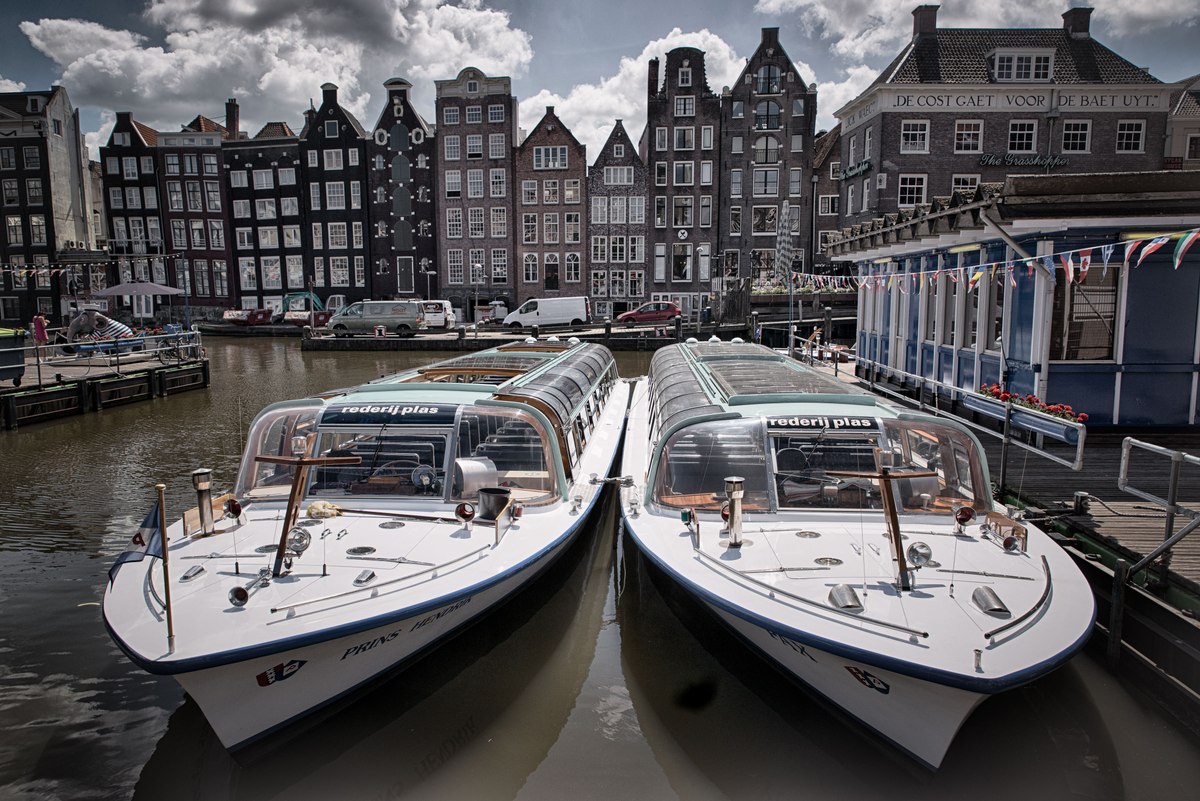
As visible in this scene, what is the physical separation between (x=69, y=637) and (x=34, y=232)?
6169 cm

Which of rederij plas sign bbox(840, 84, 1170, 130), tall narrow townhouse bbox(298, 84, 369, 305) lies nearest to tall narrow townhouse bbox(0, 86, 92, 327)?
tall narrow townhouse bbox(298, 84, 369, 305)

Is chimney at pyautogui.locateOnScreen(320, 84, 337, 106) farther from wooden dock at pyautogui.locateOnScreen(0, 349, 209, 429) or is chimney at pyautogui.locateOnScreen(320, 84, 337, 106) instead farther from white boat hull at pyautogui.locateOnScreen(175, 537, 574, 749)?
white boat hull at pyautogui.locateOnScreen(175, 537, 574, 749)

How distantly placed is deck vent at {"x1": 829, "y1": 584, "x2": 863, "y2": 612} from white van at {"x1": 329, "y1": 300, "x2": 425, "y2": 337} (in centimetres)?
4177

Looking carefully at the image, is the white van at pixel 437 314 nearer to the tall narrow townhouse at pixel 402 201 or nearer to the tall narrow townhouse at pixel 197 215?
the tall narrow townhouse at pixel 402 201

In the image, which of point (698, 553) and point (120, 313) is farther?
point (120, 313)

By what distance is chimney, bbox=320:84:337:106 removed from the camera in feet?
181

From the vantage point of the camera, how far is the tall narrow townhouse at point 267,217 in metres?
58.2

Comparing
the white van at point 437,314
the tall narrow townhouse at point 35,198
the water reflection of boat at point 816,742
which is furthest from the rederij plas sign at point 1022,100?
the tall narrow townhouse at point 35,198

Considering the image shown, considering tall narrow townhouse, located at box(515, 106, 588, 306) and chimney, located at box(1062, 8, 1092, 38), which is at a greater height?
chimney, located at box(1062, 8, 1092, 38)

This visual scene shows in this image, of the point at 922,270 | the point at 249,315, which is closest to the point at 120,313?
the point at 249,315

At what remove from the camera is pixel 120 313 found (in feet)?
192

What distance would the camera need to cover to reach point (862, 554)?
23.4 feet

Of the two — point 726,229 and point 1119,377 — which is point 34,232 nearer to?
point 726,229

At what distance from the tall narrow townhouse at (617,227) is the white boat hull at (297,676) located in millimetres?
47316
